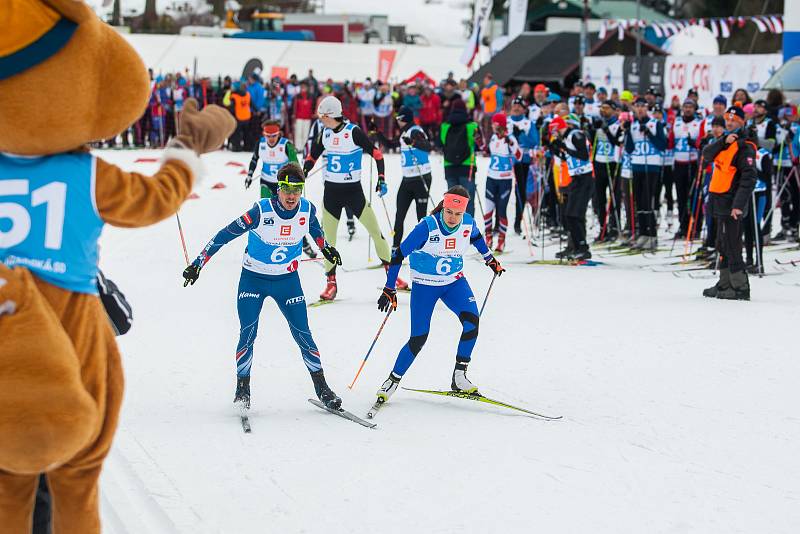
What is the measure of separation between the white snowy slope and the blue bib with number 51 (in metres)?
1.81

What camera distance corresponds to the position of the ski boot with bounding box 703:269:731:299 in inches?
451

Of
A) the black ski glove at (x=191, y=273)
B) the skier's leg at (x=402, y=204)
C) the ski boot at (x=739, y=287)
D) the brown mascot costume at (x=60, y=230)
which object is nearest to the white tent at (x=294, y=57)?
the skier's leg at (x=402, y=204)

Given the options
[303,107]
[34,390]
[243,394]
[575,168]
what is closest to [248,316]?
[243,394]

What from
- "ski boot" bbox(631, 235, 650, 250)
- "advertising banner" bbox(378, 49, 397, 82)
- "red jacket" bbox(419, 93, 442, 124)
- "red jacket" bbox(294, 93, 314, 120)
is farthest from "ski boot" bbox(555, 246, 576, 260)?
"advertising banner" bbox(378, 49, 397, 82)

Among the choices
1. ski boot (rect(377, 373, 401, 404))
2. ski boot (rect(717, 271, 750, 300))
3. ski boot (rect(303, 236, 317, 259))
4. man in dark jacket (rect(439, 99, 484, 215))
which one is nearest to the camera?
ski boot (rect(377, 373, 401, 404))

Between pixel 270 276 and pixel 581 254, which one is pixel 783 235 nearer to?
pixel 581 254

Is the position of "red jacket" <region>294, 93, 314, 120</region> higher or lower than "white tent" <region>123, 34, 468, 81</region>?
lower

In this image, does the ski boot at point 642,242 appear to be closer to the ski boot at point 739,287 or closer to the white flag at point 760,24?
the ski boot at point 739,287

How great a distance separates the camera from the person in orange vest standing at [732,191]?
11.1m

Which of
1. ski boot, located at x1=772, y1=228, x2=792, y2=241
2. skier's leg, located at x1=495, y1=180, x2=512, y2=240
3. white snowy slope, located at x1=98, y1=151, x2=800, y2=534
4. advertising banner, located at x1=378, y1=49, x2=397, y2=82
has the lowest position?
white snowy slope, located at x1=98, y1=151, x2=800, y2=534

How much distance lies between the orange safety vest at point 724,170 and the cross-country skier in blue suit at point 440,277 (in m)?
4.90

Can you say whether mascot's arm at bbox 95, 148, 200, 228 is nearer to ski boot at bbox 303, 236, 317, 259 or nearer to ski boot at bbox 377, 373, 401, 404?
ski boot at bbox 377, 373, 401, 404

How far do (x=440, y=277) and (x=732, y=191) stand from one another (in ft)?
17.2

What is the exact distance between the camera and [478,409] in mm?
7402
